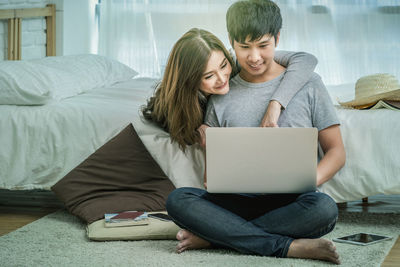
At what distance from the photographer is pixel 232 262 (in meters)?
1.45

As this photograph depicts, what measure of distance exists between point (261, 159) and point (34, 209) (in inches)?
53.7

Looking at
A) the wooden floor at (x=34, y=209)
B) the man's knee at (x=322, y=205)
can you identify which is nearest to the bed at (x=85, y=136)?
the wooden floor at (x=34, y=209)

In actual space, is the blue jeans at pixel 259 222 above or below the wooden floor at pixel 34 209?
above

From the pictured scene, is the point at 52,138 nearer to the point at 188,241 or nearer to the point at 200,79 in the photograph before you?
the point at 200,79

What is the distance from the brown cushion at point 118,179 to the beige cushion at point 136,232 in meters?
0.21

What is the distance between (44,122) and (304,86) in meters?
1.09

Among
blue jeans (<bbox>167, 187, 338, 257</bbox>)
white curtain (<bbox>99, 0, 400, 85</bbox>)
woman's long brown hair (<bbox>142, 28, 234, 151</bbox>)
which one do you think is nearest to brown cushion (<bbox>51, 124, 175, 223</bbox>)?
woman's long brown hair (<bbox>142, 28, 234, 151</bbox>)

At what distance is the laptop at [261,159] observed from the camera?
144 cm

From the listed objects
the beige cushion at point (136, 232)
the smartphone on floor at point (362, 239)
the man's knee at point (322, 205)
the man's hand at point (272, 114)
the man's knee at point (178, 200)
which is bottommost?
the beige cushion at point (136, 232)

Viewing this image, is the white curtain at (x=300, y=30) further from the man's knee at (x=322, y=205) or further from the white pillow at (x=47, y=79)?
the man's knee at (x=322, y=205)

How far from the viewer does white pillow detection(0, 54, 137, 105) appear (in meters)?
2.26

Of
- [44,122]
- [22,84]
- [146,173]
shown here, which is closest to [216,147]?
[146,173]

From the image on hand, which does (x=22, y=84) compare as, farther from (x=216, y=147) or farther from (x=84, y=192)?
(x=216, y=147)

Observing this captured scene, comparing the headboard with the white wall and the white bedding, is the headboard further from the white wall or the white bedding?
the white bedding
